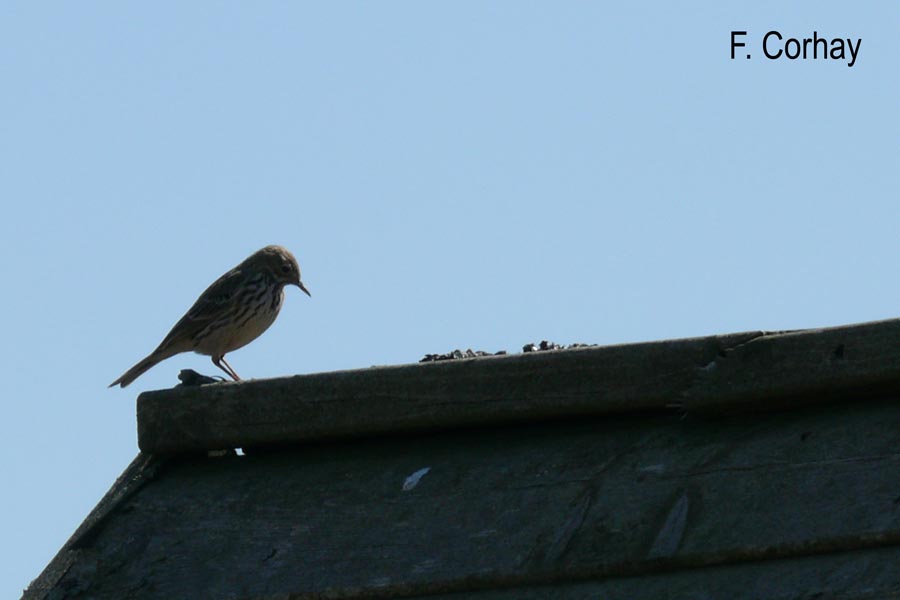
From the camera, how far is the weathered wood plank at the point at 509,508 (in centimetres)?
358

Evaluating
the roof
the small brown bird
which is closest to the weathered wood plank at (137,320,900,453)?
the roof

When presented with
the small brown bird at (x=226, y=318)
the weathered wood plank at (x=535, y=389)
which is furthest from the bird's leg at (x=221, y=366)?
the weathered wood plank at (x=535, y=389)

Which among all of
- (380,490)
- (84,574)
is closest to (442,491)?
(380,490)

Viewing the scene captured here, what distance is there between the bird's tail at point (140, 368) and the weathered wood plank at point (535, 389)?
654 cm

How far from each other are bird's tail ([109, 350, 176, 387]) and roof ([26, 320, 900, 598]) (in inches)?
258

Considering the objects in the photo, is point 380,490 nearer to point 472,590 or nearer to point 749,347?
point 472,590

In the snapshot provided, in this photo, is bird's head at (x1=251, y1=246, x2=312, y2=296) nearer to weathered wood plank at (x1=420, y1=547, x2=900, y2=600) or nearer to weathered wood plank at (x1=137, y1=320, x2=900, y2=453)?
weathered wood plank at (x1=137, y1=320, x2=900, y2=453)

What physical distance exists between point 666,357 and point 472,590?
74cm

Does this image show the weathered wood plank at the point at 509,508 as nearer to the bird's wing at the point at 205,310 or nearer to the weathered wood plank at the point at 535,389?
the weathered wood plank at the point at 535,389

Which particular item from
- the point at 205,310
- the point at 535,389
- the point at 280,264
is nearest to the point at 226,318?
the point at 205,310

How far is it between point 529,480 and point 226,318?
699 cm

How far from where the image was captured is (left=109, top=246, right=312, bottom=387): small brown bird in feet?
35.7

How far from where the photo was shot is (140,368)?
11344 mm

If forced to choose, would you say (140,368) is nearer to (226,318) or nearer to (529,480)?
(226,318)
